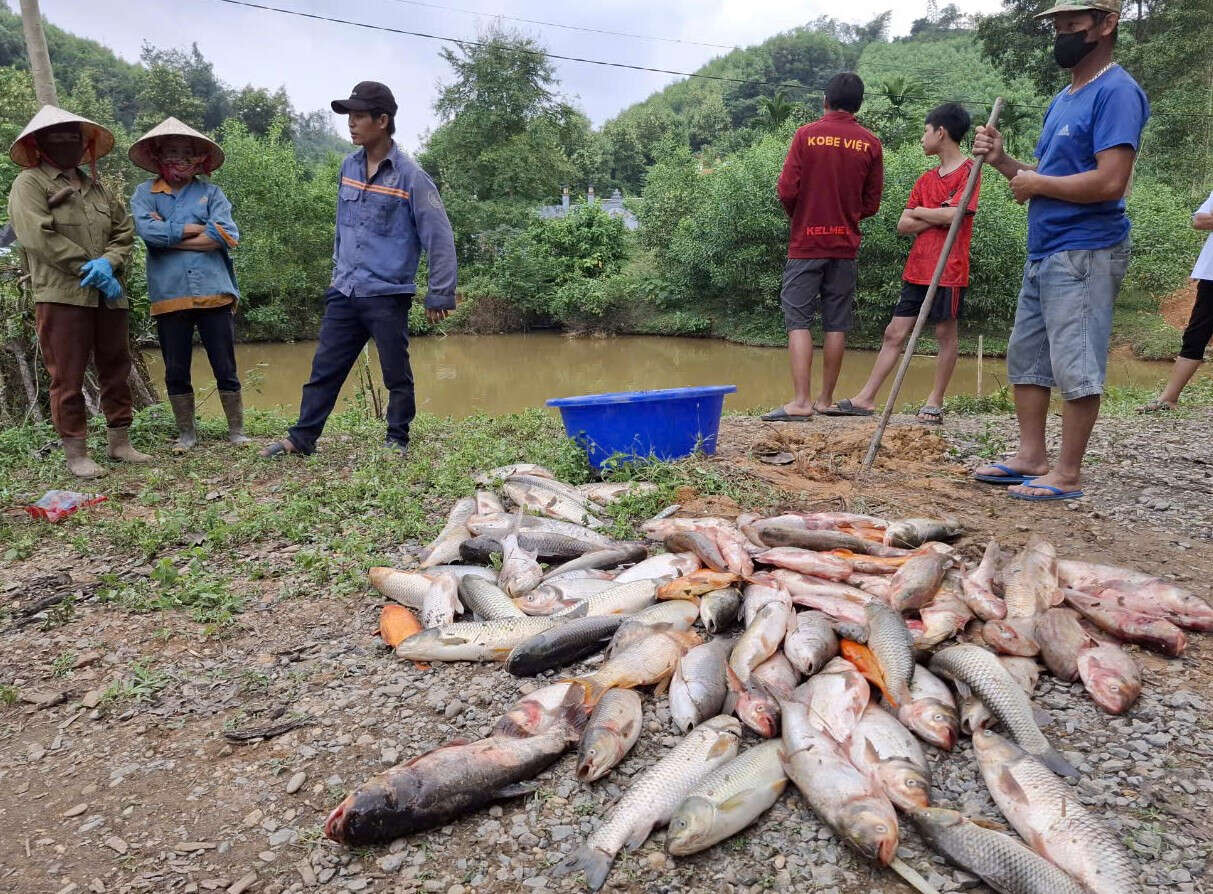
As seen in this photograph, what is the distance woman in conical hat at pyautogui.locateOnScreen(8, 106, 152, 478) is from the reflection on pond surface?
5249 millimetres

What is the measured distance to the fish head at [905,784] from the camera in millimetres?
1937

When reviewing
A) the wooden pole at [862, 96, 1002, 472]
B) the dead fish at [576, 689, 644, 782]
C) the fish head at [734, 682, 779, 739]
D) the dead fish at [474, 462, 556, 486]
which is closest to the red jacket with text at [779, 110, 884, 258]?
the wooden pole at [862, 96, 1002, 472]

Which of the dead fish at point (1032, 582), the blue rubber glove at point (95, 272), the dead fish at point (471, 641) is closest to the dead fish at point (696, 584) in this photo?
the dead fish at point (471, 641)

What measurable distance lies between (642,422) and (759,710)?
225 centimetres

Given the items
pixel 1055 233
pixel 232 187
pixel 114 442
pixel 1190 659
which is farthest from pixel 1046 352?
pixel 232 187

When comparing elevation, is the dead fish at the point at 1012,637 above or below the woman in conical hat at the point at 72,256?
below

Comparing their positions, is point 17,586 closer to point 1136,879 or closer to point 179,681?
→ point 179,681

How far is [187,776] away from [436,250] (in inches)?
139

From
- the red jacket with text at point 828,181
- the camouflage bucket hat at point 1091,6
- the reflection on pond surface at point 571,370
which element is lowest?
the reflection on pond surface at point 571,370

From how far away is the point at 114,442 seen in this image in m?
5.32

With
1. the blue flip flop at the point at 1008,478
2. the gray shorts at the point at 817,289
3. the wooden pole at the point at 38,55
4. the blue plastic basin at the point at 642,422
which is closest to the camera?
the blue flip flop at the point at 1008,478

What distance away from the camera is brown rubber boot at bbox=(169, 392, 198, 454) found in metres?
5.62

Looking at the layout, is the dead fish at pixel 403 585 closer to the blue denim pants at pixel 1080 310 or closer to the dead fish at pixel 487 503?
the dead fish at pixel 487 503

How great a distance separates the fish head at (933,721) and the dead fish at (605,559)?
1359 mm
